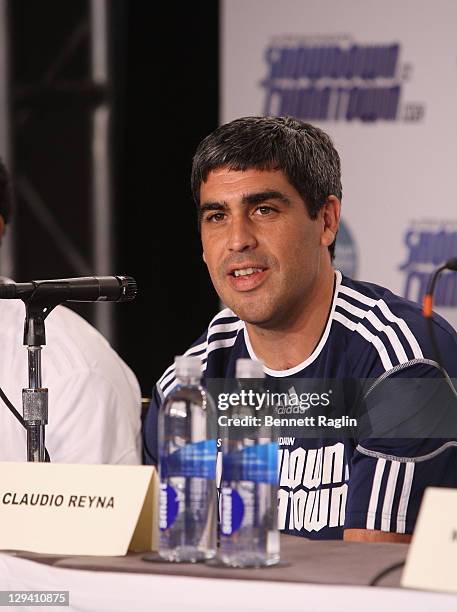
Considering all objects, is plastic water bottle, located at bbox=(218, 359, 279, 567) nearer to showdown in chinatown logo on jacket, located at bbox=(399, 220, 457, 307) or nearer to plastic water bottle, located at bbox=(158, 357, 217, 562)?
plastic water bottle, located at bbox=(158, 357, 217, 562)

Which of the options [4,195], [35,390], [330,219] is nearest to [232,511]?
[35,390]

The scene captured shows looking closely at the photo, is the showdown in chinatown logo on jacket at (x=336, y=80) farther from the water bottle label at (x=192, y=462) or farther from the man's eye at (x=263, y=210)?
the water bottle label at (x=192, y=462)

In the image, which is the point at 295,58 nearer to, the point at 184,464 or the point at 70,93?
the point at 70,93

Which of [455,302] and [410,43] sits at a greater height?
[410,43]

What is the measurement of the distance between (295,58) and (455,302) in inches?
40.3

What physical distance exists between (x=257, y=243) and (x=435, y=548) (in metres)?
1.05

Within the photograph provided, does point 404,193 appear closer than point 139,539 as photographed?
No

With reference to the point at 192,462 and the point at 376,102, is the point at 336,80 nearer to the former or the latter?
the point at 376,102

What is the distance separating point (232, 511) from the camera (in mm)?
1370

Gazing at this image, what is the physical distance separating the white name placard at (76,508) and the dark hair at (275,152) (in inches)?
33.7

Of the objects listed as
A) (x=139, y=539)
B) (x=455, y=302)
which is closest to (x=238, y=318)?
(x=139, y=539)

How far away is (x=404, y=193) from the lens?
11.8ft

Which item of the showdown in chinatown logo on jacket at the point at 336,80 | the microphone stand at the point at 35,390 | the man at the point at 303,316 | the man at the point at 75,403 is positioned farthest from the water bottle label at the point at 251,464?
the showdown in chinatown logo on jacket at the point at 336,80

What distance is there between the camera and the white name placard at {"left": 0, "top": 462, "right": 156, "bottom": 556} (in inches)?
57.0
